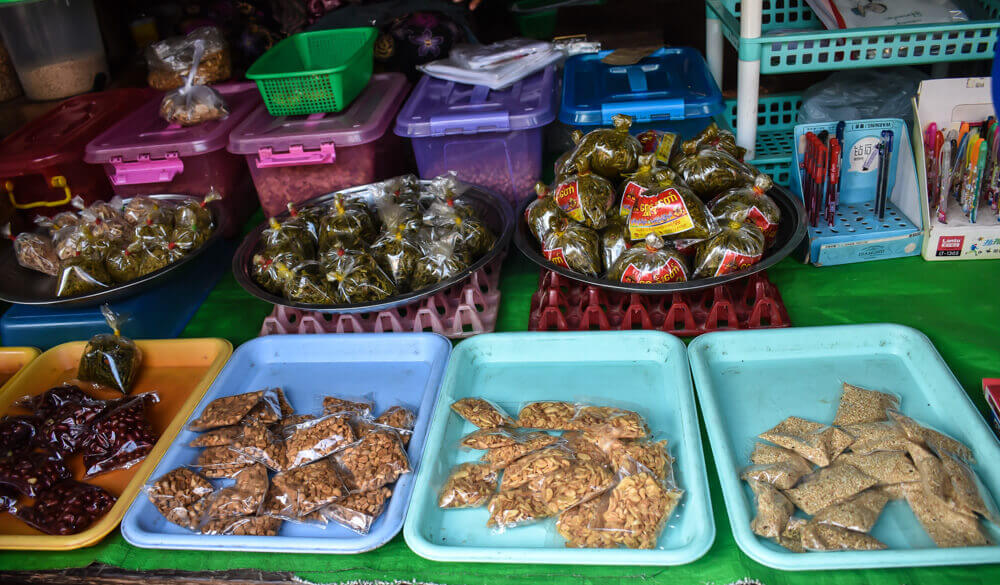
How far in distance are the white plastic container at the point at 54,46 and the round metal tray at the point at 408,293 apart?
111cm

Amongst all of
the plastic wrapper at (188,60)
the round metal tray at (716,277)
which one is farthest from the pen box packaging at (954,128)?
the plastic wrapper at (188,60)

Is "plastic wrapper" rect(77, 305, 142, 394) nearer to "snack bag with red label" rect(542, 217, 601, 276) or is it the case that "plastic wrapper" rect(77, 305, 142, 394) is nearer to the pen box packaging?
"snack bag with red label" rect(542, 217, 601, 276)

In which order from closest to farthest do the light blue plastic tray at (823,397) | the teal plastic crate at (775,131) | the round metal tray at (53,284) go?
the light blue plastic tray at (823,397)
the round metal tray at (53,284)
the teal plastic crate at (775,131)

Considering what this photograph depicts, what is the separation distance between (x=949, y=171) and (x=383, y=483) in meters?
1.40

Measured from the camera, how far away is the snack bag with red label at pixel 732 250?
1.31 m

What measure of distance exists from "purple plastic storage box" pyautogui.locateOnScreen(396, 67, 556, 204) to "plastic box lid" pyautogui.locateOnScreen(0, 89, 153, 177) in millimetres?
957

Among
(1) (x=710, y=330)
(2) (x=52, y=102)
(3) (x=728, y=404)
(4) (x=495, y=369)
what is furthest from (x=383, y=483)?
(2) (x=52, y=102)

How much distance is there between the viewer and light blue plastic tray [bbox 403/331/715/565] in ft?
3.17

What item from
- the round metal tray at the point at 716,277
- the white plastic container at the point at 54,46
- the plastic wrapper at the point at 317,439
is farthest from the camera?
the white plastic container at the point at 54,46

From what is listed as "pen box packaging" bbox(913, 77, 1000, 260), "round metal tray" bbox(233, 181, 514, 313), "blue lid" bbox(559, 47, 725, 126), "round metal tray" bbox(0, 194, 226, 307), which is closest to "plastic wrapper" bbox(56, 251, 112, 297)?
"round metal tray" bbox(0, 194, 226, 307)

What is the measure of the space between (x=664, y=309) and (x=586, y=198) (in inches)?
11.8

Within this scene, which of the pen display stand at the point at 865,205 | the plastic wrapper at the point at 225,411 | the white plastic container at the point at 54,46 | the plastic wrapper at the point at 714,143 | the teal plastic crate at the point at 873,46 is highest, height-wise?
the white plastic container at the point at 54,46

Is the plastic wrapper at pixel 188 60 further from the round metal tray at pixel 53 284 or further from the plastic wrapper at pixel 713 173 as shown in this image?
the plastic wrapper at pixel 713 173

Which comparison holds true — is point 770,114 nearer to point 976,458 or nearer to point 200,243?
point 976,458
